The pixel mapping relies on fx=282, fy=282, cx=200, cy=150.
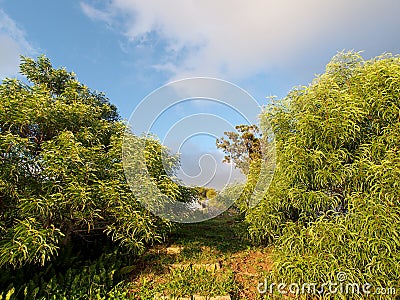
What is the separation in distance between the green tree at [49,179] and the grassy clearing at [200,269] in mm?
674

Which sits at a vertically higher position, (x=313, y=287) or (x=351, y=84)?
(x=351, y=84)

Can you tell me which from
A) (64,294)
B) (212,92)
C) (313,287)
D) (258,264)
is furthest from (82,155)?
(258,264)

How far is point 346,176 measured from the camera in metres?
2.99

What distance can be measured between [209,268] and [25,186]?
101 inches

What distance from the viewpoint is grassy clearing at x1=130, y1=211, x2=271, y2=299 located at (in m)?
3.36

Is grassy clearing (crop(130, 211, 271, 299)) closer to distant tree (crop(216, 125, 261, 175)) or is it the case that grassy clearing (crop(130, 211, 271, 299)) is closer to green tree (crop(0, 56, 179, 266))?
green tree (crop(0, 56, 179, 266))

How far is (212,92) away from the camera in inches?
159

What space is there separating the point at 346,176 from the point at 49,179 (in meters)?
3.11

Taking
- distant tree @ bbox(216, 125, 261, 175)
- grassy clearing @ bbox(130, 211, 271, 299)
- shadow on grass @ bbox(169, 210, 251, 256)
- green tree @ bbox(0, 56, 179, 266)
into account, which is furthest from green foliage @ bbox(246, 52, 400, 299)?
distant tree @ bbox(216, 125, 261, 175)

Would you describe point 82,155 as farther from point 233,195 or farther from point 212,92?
point 233,195

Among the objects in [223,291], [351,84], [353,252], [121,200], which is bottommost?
[223,291]

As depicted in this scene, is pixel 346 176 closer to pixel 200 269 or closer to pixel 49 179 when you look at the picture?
pixel 200 269

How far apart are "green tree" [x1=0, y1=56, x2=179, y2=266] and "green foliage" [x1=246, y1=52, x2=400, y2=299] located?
1804mm

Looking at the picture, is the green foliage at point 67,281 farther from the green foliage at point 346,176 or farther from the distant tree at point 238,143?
the distant tree at point 238,143
